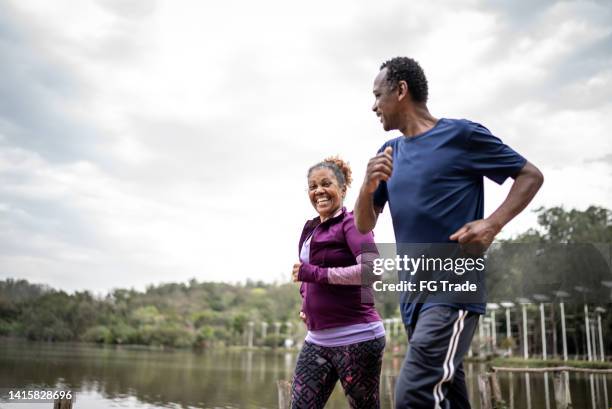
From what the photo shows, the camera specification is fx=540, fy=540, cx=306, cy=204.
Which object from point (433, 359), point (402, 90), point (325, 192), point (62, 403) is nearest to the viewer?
point (433, 359)

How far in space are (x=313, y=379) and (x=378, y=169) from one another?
1335 mm

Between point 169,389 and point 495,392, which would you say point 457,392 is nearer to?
point 495,392

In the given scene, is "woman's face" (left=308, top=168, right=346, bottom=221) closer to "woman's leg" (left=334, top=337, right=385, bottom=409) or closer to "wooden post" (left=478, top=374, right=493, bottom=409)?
"woman's leg" (left=334, top=337, right=385, bottom=409)

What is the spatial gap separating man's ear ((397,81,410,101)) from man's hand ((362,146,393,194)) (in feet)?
0.86

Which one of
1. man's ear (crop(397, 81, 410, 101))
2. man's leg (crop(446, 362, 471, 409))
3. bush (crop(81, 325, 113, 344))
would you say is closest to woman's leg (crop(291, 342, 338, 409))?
man's leg (crop(446, 362, 471, 409))

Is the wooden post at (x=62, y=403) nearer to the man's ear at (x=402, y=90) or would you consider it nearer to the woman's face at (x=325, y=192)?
the woman's face at (x=325, y=192)

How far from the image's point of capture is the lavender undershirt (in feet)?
9.00

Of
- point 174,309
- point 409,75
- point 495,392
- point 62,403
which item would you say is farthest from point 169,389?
point 174,309

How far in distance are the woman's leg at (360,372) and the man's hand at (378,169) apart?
111 cm

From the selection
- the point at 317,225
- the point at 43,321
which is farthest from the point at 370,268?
the point at 43,321

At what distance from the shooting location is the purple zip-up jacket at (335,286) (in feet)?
9.17

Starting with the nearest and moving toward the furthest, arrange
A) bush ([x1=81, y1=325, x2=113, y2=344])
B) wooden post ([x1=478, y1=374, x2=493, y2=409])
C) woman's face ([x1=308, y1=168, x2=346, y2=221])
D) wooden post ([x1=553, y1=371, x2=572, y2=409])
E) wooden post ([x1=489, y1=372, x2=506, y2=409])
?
woman's face ([x1=308, y1=168, x2=346, y2=221]), wooden post ([x1=478, y1=374, x2=493, y2=409]), wooden post ([x1=489, y1=372, x2=506, y2=409]), wooden post ([x1=553, y1=371, x2=572, y2=409]), bush ([x1=81, y1=325, x2=113, y2=344])

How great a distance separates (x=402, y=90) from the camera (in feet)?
7.09

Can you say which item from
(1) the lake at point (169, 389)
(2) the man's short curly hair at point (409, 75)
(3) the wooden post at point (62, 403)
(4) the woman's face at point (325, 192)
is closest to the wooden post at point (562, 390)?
(1) the lake at point (169, 389)
